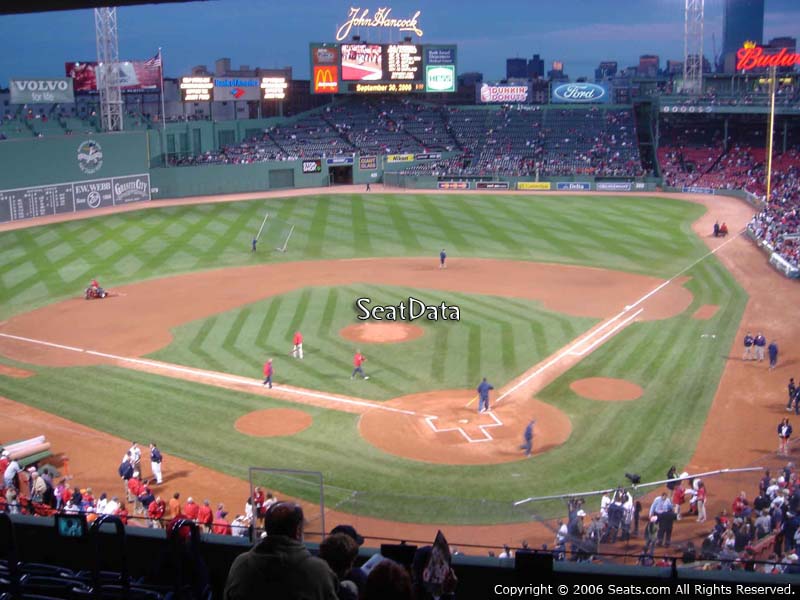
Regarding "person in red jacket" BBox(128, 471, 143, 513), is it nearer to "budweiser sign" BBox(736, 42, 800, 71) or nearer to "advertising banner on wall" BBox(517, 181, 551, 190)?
Answer: "advertising banner on wall" BBox(517, 181, 551, 190)

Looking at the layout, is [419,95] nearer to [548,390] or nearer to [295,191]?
[295,191]

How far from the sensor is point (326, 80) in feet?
266

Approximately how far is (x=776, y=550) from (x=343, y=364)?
16.6 meters

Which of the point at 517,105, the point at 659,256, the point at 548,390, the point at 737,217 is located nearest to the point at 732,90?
the point at 517,105

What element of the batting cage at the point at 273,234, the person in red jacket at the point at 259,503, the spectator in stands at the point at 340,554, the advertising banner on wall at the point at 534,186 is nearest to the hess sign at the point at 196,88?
the batting cage at the point at 273,234

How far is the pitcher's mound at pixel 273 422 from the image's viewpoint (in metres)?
22.7

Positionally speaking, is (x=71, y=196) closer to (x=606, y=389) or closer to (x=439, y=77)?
(x=439, y=77)

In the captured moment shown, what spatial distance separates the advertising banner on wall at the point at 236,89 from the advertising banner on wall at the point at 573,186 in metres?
29.0

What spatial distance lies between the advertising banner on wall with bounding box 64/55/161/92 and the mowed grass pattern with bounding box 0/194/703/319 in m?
12.1

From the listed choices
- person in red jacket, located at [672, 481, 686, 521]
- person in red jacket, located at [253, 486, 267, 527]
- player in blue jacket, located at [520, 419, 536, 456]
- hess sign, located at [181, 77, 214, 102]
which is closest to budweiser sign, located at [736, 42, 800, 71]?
hess sign, located at [181, 77, 214, 102]

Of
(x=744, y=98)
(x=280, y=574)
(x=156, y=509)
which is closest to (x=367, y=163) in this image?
(x=744, y=98)

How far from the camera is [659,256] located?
4747 centimetres

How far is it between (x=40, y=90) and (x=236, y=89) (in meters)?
19.2

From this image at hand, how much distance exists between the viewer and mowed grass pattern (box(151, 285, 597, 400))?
2697cm
